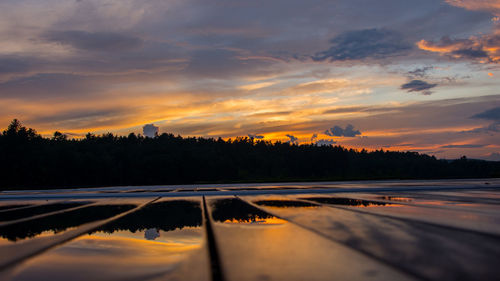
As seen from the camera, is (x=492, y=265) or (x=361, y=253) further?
(x=361, y=253)

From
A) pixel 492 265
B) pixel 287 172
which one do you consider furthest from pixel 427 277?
pixel 287 172

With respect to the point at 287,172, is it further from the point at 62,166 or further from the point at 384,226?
the point at 384,226

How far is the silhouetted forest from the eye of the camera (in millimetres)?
48562

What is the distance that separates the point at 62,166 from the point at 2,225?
161 feet

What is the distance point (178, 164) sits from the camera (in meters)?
57.3

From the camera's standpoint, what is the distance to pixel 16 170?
4672 cm

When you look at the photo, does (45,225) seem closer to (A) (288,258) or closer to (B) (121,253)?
(B) (121,253)

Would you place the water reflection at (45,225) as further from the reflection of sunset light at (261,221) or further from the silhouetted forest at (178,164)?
the silhouetted forest at (178,164)

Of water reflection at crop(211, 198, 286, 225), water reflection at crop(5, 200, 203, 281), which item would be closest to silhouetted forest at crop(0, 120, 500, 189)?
water reflection at crop(211, 198, 286, 225)

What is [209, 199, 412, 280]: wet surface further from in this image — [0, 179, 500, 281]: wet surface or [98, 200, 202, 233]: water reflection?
[98, 200, 202, 233]: water reflection

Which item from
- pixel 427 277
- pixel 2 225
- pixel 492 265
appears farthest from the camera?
pixel 2 225

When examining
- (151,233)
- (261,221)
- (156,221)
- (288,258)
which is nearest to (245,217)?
(261,221)

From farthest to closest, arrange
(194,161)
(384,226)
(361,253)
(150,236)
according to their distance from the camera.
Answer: (194,161) → (384,226) → (150,236) → (361,253)

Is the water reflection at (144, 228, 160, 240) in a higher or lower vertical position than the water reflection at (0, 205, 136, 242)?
lower
